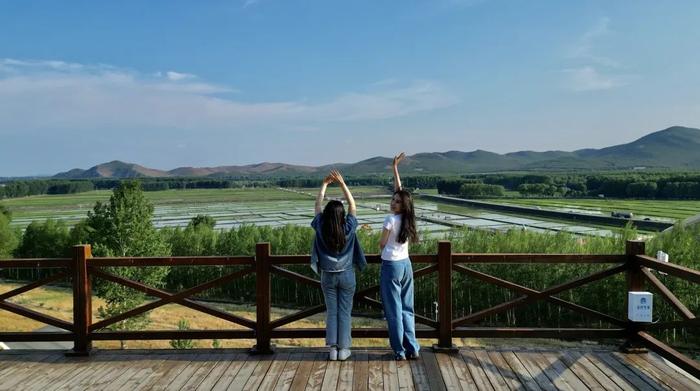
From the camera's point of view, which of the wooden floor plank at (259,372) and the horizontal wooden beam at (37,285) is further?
the horizontal wooden beam at (37,285)

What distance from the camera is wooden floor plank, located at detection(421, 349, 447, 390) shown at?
494cm

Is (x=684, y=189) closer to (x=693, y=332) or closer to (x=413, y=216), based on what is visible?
(x=693, y=332)

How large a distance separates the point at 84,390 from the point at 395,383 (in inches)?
115

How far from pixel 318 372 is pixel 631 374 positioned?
311 centimetres

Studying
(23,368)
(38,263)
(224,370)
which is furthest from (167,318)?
(224,370)

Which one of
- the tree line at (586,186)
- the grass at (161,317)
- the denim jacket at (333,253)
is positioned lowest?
the grass at (161,317)

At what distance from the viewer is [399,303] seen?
18.3ft

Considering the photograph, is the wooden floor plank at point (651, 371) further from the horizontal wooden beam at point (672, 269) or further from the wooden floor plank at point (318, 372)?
the wooden floor plank at point (318, 372)

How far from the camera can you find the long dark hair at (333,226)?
212 inches

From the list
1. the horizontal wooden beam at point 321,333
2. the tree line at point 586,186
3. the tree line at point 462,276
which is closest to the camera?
the horizontal wooden beam at point 321,333

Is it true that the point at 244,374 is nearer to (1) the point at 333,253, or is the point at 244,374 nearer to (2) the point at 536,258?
(1) the point at 333,253

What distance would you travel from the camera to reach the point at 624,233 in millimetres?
40719

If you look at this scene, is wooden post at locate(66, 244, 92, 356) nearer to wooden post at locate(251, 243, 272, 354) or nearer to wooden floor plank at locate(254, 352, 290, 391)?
wooden post at locate(251, 243, 272, 354)

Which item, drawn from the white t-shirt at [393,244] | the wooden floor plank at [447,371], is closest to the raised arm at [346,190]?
the white t-shirt at [393,244]
